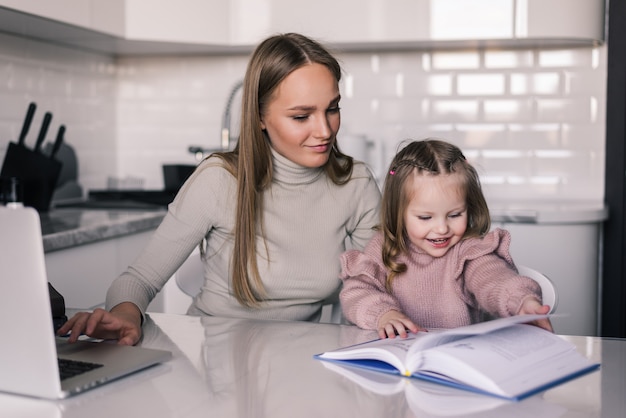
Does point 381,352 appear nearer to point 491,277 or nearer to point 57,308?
point 491,277

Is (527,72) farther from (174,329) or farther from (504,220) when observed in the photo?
(174,329)

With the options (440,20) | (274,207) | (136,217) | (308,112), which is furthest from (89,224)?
(440,20)

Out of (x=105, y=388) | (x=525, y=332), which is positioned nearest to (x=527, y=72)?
(x=525, y=332)

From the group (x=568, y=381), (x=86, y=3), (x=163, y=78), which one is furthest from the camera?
(x=163, y=78)

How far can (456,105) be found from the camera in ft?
11.0

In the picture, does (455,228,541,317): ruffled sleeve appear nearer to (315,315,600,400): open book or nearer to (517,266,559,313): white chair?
(517,266,559,313): white chair

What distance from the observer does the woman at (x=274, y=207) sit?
169 centimetres

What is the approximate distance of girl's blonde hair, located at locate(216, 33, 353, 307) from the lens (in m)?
1.71

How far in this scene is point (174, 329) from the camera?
1482 millimetres

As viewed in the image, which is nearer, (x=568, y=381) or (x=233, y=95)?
(x=568, y=381)

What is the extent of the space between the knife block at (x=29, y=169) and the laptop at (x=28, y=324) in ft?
5.39

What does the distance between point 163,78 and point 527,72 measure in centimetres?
154

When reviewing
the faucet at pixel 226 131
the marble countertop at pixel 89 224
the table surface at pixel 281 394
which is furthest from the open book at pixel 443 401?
the faucet at pixel 226 131

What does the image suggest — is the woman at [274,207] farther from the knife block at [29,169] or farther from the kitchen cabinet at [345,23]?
the kitchen cabinet at [345,23]
